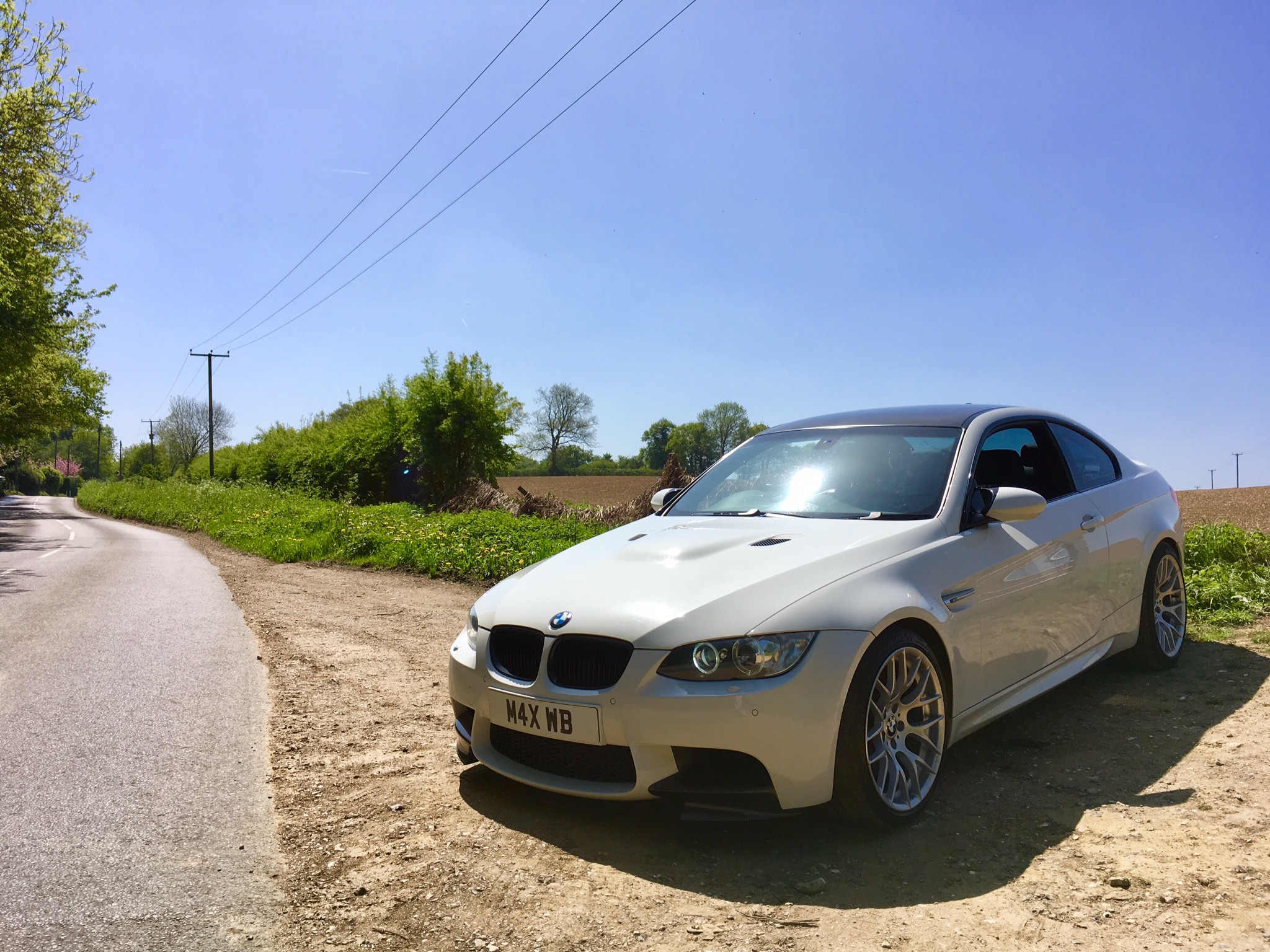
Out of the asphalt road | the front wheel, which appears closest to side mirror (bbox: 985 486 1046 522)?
the front wheel

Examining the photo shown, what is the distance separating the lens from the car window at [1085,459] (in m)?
5.10

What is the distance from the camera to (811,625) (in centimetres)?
317

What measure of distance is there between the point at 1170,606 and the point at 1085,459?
1304 mm

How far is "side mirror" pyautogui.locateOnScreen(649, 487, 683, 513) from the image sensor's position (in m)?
5.17

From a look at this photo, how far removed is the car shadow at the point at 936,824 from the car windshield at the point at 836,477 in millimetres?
1261

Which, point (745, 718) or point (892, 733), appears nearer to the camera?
point (745, 718)

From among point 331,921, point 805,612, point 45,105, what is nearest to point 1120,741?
point 805,612

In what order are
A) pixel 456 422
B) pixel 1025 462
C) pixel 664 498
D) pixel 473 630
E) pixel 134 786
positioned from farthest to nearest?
pixel 456 422 → pixel 664 498 → pixel 1025 462 → pixel 134 786 → pixel 473 630

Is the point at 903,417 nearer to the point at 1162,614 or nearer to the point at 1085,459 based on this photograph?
the point at 1085,459

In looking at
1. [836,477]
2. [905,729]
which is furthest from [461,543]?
[905,729]

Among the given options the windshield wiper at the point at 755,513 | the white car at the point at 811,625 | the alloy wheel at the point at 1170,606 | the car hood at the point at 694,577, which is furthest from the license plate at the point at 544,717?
the alloy wheel at the point at 1170,606

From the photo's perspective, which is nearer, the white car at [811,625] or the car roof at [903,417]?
the white car at [811,625]

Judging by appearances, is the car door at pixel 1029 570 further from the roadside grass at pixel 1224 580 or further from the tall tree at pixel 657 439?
the tall tree at pixel 657 439

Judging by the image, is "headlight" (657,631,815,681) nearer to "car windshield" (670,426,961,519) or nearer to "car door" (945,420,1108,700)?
"car door" (945,420,1108,700)
